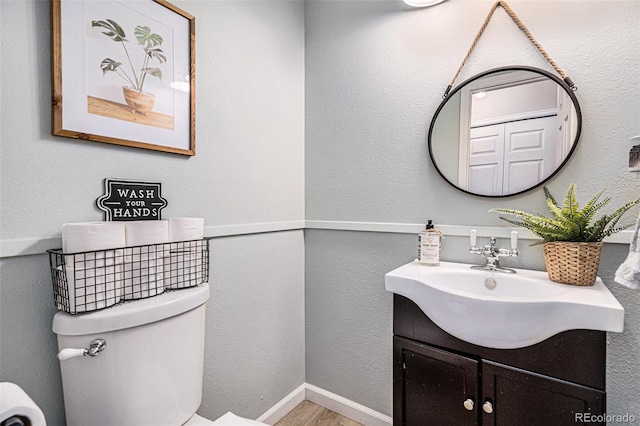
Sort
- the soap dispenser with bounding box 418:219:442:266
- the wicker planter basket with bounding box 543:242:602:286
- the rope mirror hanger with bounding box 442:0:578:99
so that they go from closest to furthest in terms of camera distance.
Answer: the wicker planter basket with bounding box 543:242:602:286 → the rope mirror hanger with bounding box 442:0:578:99 → the soap dispenser with bounding box 418:219:442:266

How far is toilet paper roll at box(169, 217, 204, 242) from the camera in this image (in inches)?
40.8

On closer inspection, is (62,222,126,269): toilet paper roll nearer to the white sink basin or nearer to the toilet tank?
the toilet tank

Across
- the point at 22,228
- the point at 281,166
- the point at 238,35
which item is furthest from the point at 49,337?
the point at 238,35

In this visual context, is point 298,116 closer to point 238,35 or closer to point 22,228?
point 238,35

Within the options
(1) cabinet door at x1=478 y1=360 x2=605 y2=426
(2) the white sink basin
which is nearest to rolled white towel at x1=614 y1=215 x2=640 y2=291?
(2) the white sink basin

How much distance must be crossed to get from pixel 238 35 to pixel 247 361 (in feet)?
4.84

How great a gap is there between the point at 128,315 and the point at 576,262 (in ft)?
4.34

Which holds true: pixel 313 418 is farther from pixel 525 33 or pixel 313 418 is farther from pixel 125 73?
pixel 525 33

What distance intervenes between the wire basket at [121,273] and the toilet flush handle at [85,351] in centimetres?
9

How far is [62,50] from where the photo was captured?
0.87 metres

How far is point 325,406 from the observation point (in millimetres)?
1707

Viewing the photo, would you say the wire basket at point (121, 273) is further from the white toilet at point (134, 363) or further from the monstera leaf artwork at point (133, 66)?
the monstera leaf artwork at point (133, 66)

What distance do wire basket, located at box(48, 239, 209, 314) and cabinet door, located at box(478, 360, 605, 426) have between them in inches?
40.0

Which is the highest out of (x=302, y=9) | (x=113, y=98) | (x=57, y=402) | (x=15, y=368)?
(x=302, y=9)
